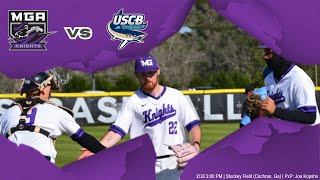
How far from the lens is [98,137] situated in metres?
17.1

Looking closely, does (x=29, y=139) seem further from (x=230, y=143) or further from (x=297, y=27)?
(x=297, y=27)

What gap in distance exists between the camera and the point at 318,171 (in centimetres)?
504

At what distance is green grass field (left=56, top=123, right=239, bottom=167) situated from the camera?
42.5 ft

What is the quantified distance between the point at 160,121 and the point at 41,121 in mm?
1141

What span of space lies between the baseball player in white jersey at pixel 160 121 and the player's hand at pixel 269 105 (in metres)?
0.91

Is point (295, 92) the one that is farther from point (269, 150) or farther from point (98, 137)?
→ point (98, 137)

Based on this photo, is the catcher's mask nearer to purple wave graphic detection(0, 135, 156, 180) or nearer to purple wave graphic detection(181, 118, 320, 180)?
purple wave graphic detection(0, 135, 156, 180)

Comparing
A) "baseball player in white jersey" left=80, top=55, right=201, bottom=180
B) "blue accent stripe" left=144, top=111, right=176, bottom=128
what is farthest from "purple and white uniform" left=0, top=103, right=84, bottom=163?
"blue accent stripe" left=144, top=111, right=176, bottom=128

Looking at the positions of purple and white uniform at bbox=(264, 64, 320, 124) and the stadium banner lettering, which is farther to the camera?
the stadium banner lettering

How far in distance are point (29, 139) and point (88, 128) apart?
15.1 meters

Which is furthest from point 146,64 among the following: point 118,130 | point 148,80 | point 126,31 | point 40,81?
point 40,81

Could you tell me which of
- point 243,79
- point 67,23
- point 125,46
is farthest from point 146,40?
point 243,79

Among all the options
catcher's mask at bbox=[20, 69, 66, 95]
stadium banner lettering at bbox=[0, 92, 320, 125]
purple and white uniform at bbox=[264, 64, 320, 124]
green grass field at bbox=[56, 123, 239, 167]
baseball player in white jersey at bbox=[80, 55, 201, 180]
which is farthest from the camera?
stadium banner lettering at bbox=[0, 92, 320, 125]

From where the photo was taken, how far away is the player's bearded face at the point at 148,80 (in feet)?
18.9
